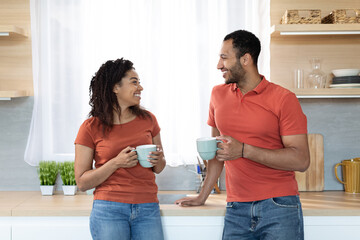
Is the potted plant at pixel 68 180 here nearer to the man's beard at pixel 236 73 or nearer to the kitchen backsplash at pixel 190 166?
the kitchen backsplash at pixel 190 166

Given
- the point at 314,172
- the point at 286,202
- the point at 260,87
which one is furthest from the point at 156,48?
the point at 286,202

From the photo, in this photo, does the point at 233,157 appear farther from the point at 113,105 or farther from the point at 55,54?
the point at 55,54

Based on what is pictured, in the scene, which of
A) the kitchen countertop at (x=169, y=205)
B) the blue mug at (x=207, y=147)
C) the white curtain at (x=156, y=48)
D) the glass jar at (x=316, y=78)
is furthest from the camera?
the white curtain at (x=156, y=48)

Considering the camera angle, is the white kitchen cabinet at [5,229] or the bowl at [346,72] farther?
the bowl at [346,72]

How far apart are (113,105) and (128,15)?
0.86m

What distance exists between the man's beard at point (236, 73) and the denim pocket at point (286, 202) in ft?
1.67

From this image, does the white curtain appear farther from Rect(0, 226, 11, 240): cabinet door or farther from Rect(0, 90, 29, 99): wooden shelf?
Rect(0, 226, 11, 240): cabinet door

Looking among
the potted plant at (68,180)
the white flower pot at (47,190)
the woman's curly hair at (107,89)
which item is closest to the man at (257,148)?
the woman's curly hair at (107,89)

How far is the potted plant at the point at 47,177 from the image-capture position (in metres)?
2.61

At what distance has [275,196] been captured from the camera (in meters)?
1.82

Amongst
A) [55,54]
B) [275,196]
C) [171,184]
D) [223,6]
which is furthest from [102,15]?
[275,196]

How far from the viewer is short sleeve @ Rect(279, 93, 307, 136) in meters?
1.80

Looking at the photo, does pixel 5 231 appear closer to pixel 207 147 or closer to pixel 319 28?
pixel 207 147

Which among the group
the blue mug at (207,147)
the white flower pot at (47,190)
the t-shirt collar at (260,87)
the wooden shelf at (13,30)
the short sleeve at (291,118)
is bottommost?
the white flower pot at (47,190)
